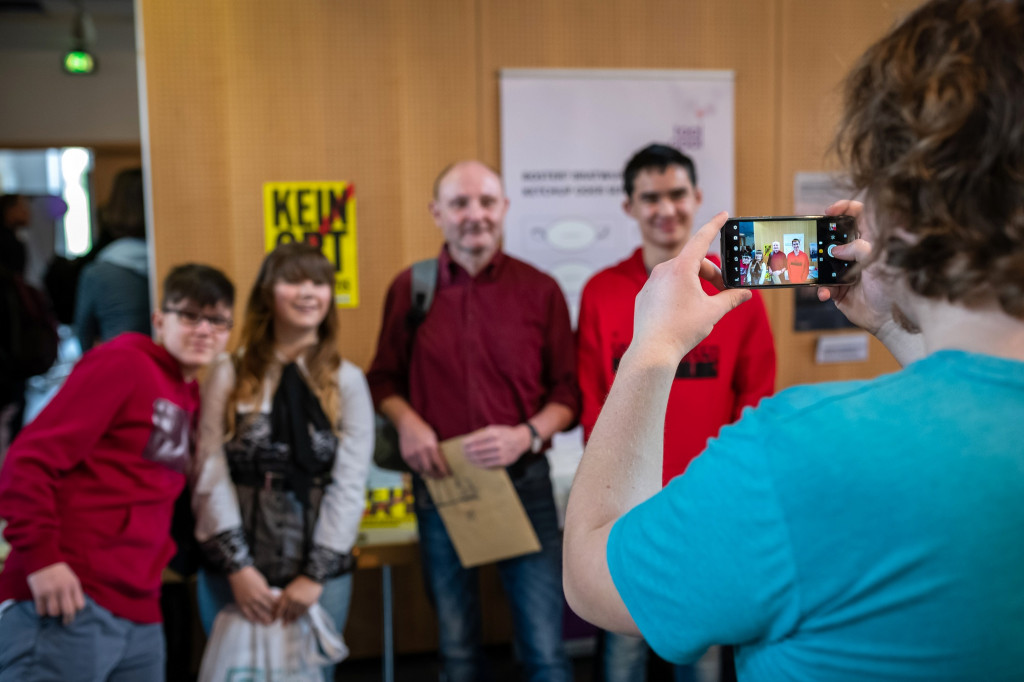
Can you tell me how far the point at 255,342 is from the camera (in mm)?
2201

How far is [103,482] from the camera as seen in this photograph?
5.97 ft

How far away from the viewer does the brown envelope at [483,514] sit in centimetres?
228

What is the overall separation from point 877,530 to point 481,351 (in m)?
1.86

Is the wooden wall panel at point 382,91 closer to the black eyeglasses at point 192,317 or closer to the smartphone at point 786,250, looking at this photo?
the black eyeglasses at point 192,317

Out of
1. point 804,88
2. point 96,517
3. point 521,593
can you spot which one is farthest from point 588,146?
point 96,517

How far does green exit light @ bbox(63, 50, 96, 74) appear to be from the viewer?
5414 millimetres

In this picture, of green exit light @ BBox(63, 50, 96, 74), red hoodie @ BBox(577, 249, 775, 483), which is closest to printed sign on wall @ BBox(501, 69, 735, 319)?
red hoodie @ BBox(577, 249, 775, 483)

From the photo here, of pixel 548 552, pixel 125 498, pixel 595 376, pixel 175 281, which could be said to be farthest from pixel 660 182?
pixel 125 498

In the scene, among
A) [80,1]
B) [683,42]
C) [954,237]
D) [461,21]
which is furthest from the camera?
[80,1]

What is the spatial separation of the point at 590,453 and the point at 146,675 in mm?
1661

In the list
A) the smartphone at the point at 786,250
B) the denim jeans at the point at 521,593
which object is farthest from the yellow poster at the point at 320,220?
the smartphone at the point at 786,250

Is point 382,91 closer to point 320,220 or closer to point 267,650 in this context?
point 320,220

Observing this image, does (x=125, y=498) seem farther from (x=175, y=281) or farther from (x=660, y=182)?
(x=660, y=182)

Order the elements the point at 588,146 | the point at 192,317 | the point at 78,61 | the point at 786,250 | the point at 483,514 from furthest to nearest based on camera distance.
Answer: the point at 78,61, the point at 588,146, the point at 483,514, the point at 192,317, the point at 786,250
